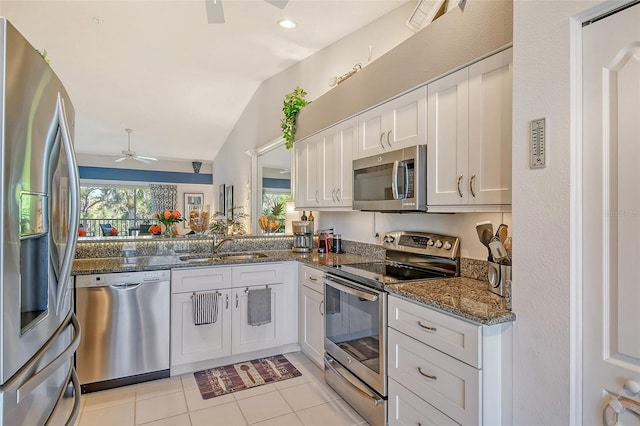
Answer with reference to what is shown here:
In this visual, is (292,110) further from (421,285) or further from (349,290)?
(421,285)

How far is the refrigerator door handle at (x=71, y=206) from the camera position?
1.27 m

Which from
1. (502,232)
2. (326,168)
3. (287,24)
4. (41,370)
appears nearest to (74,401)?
(41,370)

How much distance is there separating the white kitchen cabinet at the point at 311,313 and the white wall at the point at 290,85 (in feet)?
6.29

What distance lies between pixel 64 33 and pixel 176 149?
4.97 m

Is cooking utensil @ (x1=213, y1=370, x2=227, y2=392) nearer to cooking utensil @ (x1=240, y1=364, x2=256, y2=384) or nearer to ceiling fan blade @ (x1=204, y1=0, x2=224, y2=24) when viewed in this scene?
cooking utensil @ (x1=240, y1=364, x2=256, y2=384)

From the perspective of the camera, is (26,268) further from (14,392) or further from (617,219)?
(617,219)

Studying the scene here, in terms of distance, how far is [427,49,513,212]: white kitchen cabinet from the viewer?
63.3 inches

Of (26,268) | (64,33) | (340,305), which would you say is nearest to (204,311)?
(340,305)

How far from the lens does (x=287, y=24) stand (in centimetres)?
322

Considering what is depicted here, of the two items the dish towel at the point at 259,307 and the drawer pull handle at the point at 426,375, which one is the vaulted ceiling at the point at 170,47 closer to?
the dish towel at the point at 259,307

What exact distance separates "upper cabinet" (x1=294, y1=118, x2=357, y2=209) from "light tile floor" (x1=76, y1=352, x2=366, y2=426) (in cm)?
144

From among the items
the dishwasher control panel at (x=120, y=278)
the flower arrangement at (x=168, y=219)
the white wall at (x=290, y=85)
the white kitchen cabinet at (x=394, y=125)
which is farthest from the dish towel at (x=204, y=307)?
the white wall at (x=290, y=85)

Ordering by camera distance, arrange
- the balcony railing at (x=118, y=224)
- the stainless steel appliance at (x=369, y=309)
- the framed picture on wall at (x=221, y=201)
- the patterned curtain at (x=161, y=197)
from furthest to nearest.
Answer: the patterned curtain at (x=161, y=197) → the balcony railing at (x=118, y=224) → the framed picture on wall at (x=221, y=201) → the stainless steel appliance at (x=369, y=309)

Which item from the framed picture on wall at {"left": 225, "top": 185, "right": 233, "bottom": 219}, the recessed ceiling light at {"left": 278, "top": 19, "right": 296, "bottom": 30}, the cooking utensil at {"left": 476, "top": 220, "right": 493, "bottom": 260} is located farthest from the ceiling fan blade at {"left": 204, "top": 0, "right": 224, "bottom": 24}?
the framed picture on wall at {"left": 225, "top": 185, "right": 233, "bottom": 219}
